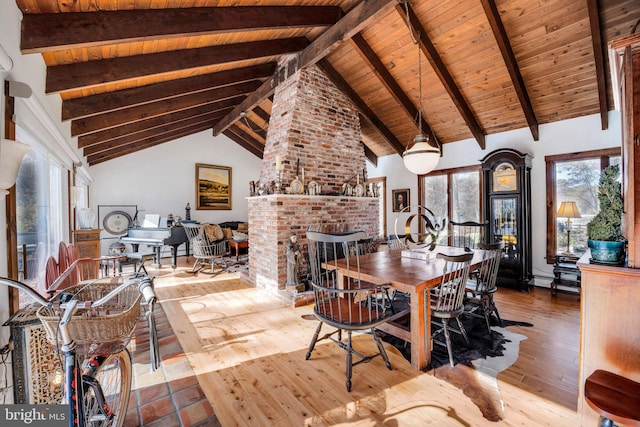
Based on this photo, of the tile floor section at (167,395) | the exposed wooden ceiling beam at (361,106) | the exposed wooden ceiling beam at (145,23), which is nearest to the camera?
the tile floor section at (167,395)

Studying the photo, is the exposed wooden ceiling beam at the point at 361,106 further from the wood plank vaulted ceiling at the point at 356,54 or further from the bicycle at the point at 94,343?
the bicycle at the point at 94,343

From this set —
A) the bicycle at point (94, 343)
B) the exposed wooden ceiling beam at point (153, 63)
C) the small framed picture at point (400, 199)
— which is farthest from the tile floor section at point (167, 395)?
the small framed picture at point (400, 199)

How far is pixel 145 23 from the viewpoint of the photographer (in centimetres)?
239

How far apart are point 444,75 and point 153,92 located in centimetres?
434

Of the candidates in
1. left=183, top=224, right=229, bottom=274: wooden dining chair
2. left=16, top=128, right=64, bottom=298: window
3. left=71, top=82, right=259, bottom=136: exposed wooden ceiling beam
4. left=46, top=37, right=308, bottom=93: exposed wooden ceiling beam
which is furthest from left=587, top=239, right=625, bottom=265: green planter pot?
left=71, top=82, right=259, bottom=136: exposed wooden ceiling beam

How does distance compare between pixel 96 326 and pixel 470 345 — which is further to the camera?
pixel 470 345

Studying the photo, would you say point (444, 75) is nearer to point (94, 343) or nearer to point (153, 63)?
point (153, 63)

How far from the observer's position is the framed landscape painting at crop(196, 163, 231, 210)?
7.91 meters

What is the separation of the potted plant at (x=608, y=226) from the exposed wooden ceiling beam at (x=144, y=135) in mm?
6749

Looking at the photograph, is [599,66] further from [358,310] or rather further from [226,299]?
[226,299]

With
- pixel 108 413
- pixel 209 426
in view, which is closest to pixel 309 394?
pixel 209 426

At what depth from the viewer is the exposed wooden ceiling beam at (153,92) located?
11.3 ft

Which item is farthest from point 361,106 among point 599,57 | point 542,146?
point 599,57

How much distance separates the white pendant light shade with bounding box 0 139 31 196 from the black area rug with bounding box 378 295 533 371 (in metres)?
2.98
